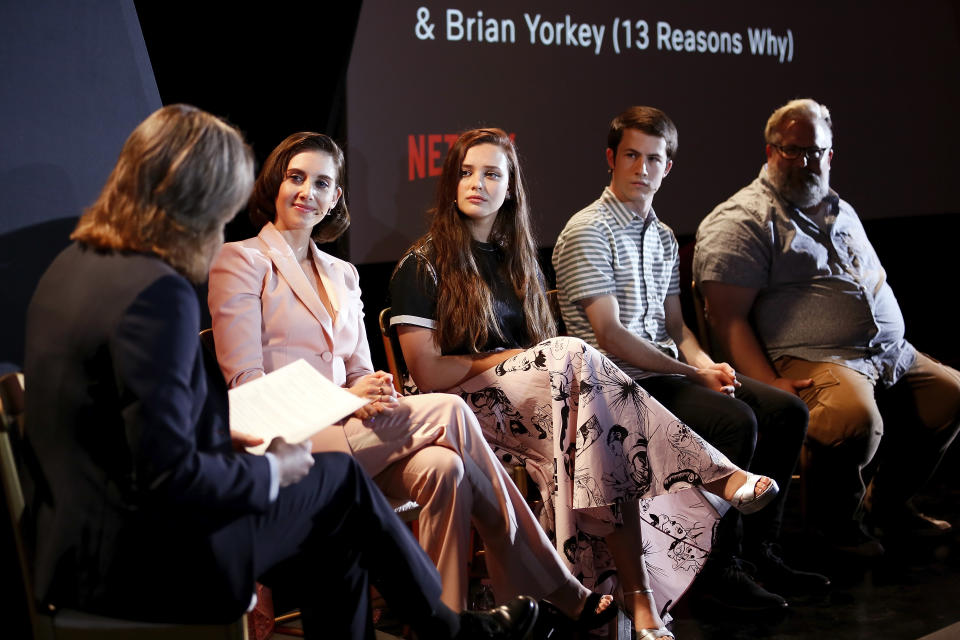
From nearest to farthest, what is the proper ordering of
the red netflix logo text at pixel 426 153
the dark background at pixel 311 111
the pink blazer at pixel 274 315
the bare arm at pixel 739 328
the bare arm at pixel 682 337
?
the dark background at pixel 311 111, the pink blazer at pixel 274 315, the bare arm at pixel 682 337, the bare arm at pixel 739 328, the red netflix logo text at pixel 426 153

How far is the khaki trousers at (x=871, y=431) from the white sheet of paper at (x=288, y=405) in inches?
79.2

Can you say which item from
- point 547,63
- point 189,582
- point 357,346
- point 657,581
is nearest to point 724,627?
point 657,581

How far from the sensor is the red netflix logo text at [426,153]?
146 inches

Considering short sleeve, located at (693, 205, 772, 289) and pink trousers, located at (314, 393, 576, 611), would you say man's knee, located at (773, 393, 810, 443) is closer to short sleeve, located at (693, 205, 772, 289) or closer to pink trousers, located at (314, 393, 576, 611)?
short sleeve, located at (693, 205, 772, 289)

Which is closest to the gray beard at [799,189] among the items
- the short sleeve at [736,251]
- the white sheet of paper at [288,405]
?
the short sleeve at [736,251]

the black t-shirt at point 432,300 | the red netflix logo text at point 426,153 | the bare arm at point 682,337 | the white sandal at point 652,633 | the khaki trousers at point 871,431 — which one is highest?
the red netflix logo text at point 426,153

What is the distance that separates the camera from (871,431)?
343 centimetres

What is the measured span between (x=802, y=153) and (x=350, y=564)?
95.9 inches

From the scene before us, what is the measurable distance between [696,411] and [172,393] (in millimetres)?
1871

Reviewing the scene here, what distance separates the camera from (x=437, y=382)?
2.93 meters

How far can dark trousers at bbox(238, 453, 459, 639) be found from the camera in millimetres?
1932

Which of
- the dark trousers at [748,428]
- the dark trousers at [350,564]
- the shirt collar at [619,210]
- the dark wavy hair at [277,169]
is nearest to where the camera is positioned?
the dark trousers at [350,564]

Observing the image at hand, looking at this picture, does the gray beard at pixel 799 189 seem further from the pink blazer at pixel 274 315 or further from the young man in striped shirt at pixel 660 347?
the pink blazer at pixel 274 315

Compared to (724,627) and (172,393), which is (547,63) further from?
(172,393)
